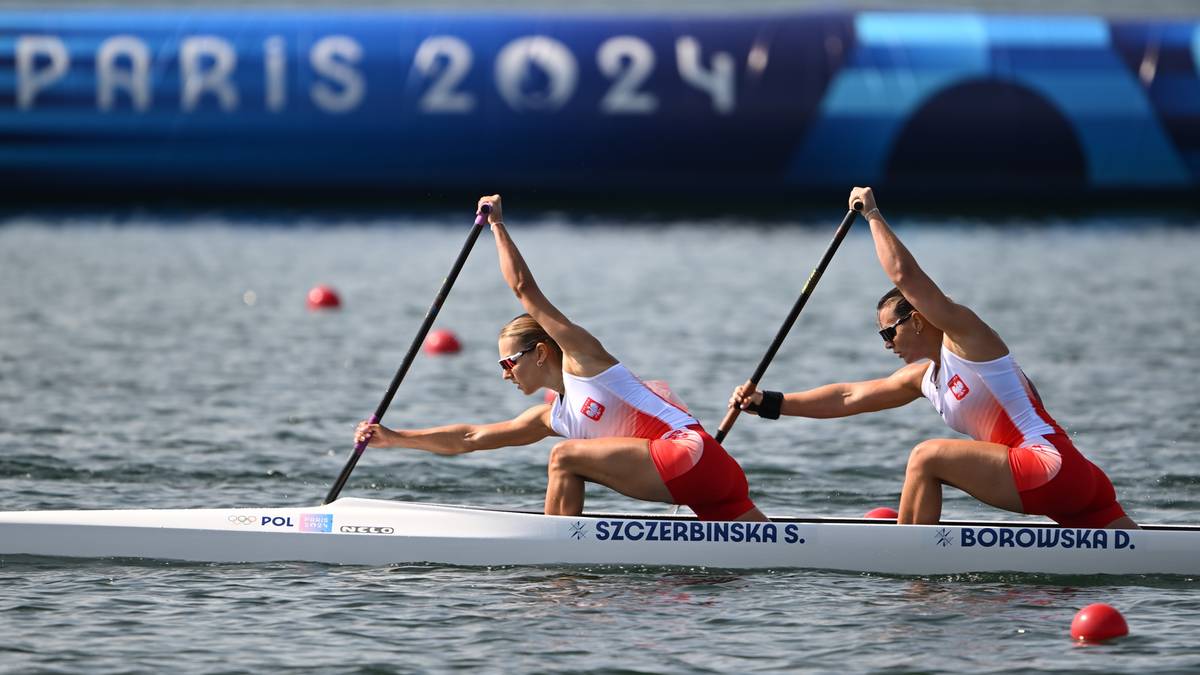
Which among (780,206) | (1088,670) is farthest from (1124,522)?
(780,206)

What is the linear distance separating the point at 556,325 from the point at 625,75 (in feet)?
63.6

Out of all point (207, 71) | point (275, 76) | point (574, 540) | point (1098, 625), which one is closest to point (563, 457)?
point (574, 540)

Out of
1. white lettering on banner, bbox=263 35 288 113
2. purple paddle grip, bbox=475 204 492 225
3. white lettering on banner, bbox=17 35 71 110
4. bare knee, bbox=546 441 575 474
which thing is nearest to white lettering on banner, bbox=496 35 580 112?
white lettering on banner, bbox=263 35 288 113

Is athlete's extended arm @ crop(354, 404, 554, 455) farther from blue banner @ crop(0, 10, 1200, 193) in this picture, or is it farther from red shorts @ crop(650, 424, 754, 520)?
blue banner @ crop(0, 10, 1200, 193)

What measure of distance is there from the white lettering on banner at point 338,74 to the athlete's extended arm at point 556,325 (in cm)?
1917

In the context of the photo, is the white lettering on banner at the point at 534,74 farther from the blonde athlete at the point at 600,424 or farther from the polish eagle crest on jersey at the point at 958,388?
the polish eagle crest on jersey at the point at 958,388

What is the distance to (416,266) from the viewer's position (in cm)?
2403

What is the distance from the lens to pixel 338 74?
91.8 feet

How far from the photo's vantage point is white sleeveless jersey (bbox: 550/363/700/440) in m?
9.22

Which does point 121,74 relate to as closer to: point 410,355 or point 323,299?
point 323,299

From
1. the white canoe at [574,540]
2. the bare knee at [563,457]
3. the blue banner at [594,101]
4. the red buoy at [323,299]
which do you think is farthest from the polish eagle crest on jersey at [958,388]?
the blue banner at [594,101]

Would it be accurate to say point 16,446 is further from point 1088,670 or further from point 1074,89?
point 1074,89

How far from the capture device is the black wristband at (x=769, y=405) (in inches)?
387

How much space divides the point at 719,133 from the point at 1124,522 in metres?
19.1
